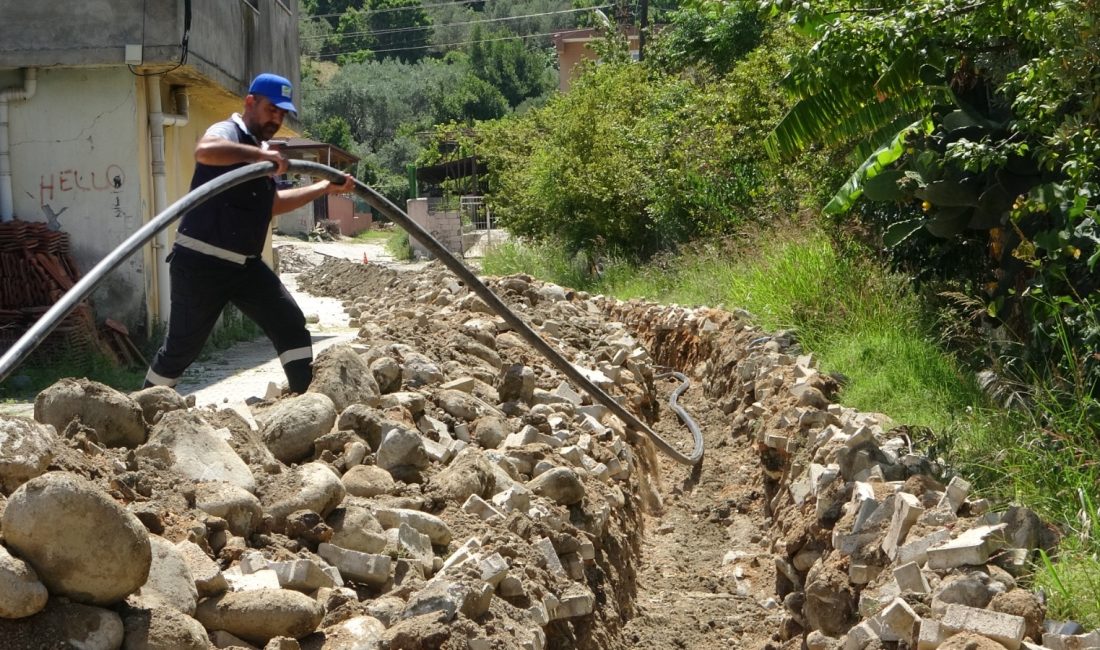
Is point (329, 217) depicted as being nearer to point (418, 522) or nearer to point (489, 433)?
point (489, 433)

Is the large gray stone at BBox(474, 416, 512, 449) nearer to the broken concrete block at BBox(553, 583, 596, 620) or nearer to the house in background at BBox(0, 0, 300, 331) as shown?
the broken concrete block at BBox(553, 583, 596, 620)

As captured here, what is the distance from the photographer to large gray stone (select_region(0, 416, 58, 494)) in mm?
4500

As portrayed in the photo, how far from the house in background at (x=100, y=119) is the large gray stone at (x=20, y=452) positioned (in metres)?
8.73

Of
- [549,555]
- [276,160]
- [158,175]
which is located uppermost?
[276,160]

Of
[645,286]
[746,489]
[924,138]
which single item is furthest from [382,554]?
[645,286]

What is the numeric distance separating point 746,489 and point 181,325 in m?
4.46

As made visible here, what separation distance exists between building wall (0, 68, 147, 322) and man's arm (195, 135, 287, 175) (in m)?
6.82

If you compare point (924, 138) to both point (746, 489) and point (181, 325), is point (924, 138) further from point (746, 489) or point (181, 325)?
point (181, 325)

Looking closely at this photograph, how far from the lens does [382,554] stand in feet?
17.3

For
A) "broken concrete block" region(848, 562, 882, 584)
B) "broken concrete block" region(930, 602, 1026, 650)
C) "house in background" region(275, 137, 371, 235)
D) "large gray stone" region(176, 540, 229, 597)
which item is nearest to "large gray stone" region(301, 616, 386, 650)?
"large gray stone" region(176, 540, 229, 597)

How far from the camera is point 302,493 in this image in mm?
5320

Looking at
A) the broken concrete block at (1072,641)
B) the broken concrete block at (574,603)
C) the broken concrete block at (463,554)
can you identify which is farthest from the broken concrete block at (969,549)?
the broken concrete block at (463,554)

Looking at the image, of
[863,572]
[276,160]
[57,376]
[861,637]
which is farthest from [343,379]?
[57,376]

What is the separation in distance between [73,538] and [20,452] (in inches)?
29.4
